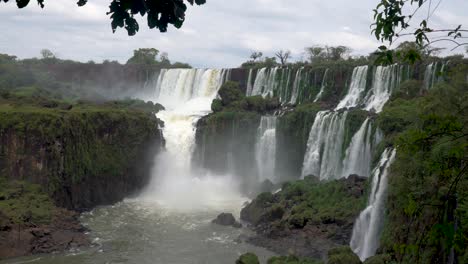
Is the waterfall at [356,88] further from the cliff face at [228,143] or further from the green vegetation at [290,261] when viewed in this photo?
the green vegetation at [290,261]

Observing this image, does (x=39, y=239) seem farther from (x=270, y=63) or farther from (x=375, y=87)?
(x=270, y=63)

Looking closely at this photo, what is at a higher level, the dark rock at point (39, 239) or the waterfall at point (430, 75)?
the waterfall at point (430, 75)

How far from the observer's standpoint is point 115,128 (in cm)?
3266

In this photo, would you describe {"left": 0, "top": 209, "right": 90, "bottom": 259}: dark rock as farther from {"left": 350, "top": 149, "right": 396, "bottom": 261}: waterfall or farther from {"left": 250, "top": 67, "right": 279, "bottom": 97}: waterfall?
{"left": 250, "top": 67, "right": 279, "bottom": 97}: waterfall

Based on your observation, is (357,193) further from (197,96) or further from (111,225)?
(197,96)

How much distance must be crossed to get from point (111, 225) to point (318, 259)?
10.9m

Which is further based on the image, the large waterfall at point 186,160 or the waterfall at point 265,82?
the waterfall at point 265,82

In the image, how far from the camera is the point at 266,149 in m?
34.1

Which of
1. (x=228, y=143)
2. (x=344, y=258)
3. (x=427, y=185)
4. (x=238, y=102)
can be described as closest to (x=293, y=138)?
(x=228, y=143)

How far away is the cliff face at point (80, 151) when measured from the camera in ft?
87.7

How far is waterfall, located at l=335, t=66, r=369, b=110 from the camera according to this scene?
35219 mm

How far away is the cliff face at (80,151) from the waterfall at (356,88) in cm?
1304

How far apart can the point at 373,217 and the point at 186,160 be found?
19429 mm

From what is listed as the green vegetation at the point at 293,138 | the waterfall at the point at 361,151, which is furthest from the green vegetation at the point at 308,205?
the green vegetation at the point at 293,138
